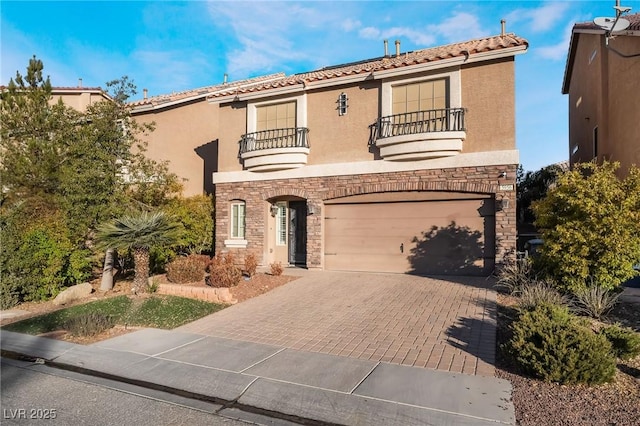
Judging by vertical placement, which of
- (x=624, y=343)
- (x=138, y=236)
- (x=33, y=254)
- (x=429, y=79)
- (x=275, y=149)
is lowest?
(x=624, y=343)

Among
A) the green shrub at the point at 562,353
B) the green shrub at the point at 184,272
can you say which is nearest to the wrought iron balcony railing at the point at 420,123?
the green shrub at the point at 184,272

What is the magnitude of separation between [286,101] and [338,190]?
3840mm

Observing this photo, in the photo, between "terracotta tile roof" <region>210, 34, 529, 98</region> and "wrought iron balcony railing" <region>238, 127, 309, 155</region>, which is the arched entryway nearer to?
"wrought iron balcony railing" <region>238, 127, 309, 155</region>

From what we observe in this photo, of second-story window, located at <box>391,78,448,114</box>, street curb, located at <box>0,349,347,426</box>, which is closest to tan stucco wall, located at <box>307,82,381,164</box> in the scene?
second-story window, located at <box>391,78,448,114</box>

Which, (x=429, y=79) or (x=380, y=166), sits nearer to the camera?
(x=429, y=79)

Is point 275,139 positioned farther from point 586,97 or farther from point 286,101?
point 586,97

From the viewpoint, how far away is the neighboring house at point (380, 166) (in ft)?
37.7

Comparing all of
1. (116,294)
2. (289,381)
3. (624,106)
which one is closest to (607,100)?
(624,106)

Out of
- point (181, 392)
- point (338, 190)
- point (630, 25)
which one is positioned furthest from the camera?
point (338, 190)

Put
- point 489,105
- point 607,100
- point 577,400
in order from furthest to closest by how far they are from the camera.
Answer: point 607,100 < point 489,105 < point 577,400

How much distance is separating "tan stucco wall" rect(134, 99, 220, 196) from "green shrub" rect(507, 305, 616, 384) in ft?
48.1

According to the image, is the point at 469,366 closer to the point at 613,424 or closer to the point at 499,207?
the point at 613,424

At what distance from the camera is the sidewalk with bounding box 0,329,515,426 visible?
14.0 ft

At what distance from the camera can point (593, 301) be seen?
7430mm
